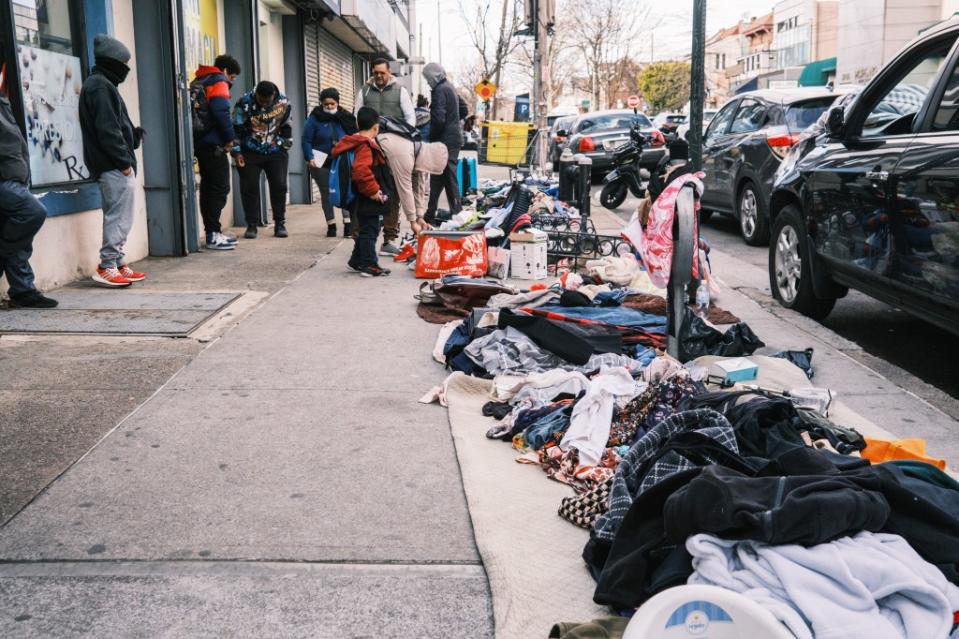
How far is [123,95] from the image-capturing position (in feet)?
29.7

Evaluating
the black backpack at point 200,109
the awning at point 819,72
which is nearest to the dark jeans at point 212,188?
the black backpack at point 200,109

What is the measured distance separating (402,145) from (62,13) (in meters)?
3.30

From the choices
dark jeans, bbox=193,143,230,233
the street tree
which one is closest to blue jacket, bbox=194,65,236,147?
dark jeans, bbox=193,143,230,233

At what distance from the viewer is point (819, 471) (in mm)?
2916

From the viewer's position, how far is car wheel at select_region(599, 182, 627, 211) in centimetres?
1526

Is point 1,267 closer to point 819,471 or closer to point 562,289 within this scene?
point 562,289

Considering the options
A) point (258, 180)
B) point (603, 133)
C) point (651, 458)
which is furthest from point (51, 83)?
point (603, 133)

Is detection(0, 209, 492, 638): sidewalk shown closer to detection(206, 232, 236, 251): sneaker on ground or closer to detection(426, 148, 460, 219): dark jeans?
detection(206, 232, 236, 251): sneaker on ground

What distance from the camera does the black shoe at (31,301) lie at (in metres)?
6.84

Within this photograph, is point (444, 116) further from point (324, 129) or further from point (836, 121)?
point (836, 121)

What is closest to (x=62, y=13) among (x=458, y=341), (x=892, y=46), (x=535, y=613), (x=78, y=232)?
(x=78, y=232)

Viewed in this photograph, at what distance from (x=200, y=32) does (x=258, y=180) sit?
1.89 meters

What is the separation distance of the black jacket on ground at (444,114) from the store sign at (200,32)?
9.22ft

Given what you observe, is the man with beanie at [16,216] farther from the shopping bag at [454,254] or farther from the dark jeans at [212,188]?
the dark jeans at [212,188]
